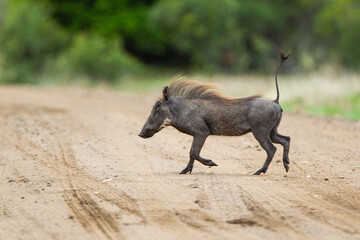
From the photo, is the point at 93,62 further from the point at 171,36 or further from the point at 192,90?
the point at 192,90

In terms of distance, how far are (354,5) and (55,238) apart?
24370 mm

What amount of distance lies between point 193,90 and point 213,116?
1.90 feet

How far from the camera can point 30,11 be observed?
31.6m

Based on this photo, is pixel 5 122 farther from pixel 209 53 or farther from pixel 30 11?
pixel 209 53

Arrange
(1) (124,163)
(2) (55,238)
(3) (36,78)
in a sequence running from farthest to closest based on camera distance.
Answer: (3) (36,78), (1) (124,163), (2) (55,238)

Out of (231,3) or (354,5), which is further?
(231,3)

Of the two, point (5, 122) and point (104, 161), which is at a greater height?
point (104, 161)

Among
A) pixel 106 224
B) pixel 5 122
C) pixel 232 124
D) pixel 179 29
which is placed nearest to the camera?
pixel 106 224

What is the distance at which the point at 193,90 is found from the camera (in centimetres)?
890

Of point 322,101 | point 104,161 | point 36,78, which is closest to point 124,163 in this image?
point 104,161

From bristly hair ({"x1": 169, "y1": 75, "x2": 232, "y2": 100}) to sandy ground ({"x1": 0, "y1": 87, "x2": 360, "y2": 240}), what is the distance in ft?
3.35

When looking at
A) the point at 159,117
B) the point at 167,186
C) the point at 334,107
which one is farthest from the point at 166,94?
the point at 334,107

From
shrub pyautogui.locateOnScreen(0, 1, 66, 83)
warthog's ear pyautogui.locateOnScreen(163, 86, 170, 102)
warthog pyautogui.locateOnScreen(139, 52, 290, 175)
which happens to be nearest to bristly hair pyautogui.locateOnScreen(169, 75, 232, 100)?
warthog pyautogui.locateOnScreen(139, 52, 290, 175)

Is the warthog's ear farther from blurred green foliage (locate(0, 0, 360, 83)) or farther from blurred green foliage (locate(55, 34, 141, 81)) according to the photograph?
blurred green foliage (locate(55, 34, 141, 81))
